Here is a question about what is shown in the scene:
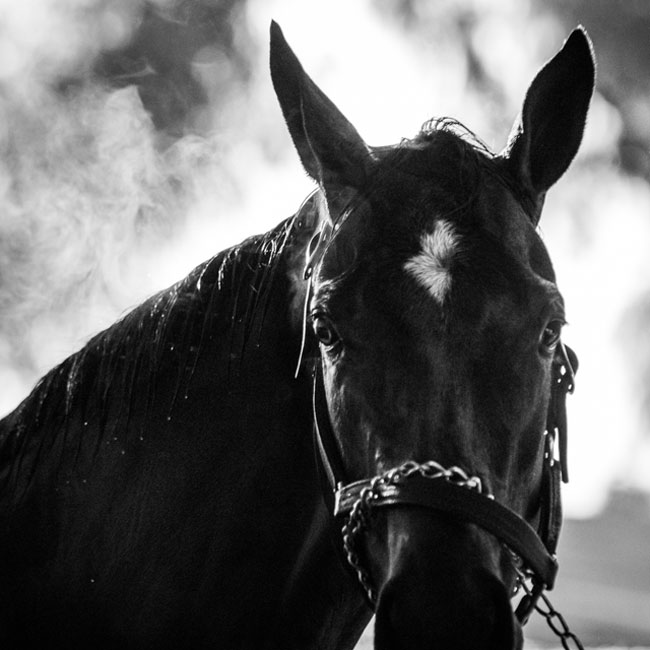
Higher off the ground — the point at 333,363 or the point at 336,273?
the point at 336,273

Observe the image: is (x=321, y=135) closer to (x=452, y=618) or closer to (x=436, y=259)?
(x=436, y=259)

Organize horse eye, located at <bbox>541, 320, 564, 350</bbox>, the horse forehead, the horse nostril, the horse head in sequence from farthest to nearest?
horse eye, located at <bbox>541, 320, 564, 350</bbox>, the horse forehead, the horse head, the horse nostril

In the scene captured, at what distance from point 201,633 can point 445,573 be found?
116 centimetres

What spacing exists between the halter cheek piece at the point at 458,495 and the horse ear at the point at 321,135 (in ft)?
0.79

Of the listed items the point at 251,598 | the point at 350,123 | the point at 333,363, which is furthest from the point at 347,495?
the point at 350,123

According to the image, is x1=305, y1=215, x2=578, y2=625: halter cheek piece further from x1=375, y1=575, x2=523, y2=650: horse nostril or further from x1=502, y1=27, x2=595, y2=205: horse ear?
x1=502, y1=27, x2=595, y2=205: horse ear

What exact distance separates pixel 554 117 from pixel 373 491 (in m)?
1.80

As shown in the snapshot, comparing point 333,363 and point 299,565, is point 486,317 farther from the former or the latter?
point 299,565

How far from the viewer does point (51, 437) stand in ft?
A: 10.6

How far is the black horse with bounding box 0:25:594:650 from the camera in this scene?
7.50 feet

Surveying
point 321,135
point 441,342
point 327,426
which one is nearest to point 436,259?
point 441,342

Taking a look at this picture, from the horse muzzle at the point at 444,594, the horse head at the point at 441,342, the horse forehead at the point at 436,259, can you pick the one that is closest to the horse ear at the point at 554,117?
the horse head at the point at 441,342

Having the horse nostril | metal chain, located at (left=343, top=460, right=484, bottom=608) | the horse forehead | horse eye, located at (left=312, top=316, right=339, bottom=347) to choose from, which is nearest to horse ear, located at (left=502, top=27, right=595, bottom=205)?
the horse forehead

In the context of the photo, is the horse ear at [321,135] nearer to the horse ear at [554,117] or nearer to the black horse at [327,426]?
the black horse at [327,426]
